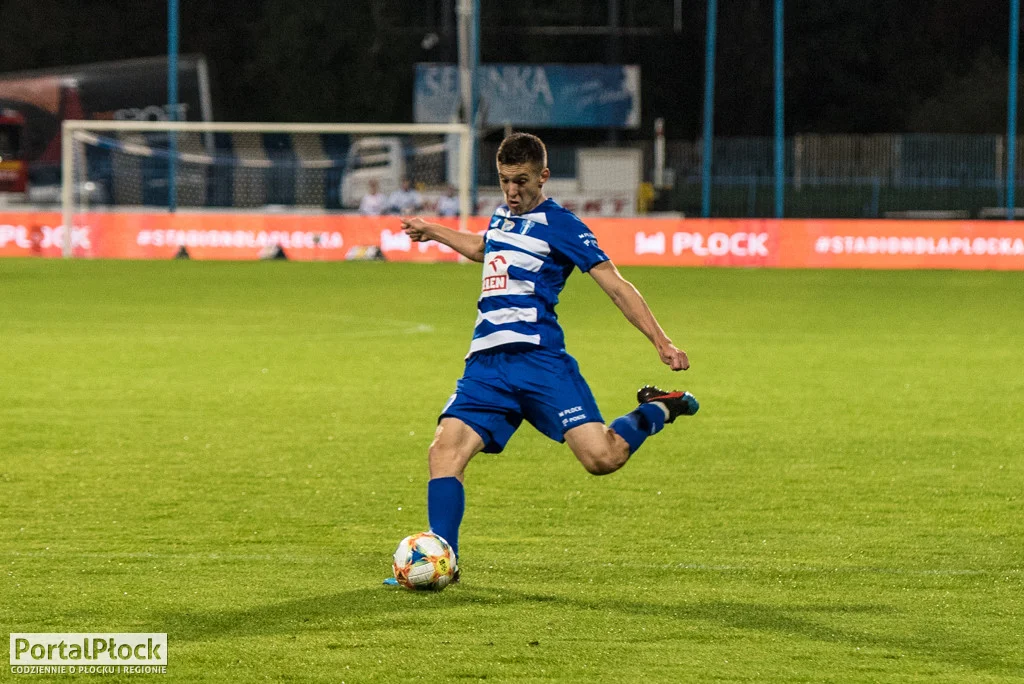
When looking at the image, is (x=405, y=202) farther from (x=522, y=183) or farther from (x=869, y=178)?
(x=522, y=183)

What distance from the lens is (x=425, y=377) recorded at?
14656mm

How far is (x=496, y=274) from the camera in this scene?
694cm

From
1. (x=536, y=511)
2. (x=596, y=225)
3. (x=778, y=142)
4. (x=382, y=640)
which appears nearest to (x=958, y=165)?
(x=778, y=142)

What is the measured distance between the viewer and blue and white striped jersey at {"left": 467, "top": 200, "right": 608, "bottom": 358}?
6879mm

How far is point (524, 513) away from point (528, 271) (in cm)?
195

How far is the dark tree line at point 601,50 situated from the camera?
58.9 m

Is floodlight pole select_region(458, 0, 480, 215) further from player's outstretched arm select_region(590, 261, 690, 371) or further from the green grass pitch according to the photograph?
player's outstretched arm select_region(590, 261, 690, 371)

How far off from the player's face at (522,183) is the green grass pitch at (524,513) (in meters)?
1.51

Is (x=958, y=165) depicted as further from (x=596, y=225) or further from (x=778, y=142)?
(x=596, y=225)

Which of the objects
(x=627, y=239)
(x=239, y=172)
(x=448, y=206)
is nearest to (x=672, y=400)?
(x=627, y=239)

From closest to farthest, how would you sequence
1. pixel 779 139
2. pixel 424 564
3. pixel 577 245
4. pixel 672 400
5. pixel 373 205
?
1. pixel 424 564
2. pixel 577 245
3. pixel 672 400
4. pixel 373 205
5. pixel 779 139

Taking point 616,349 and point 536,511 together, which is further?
point 616,349

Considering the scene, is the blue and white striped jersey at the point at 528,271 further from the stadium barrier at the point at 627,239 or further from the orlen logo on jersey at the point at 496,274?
the stadium barrier at the point at 627,239

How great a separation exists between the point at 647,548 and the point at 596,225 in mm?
22764
